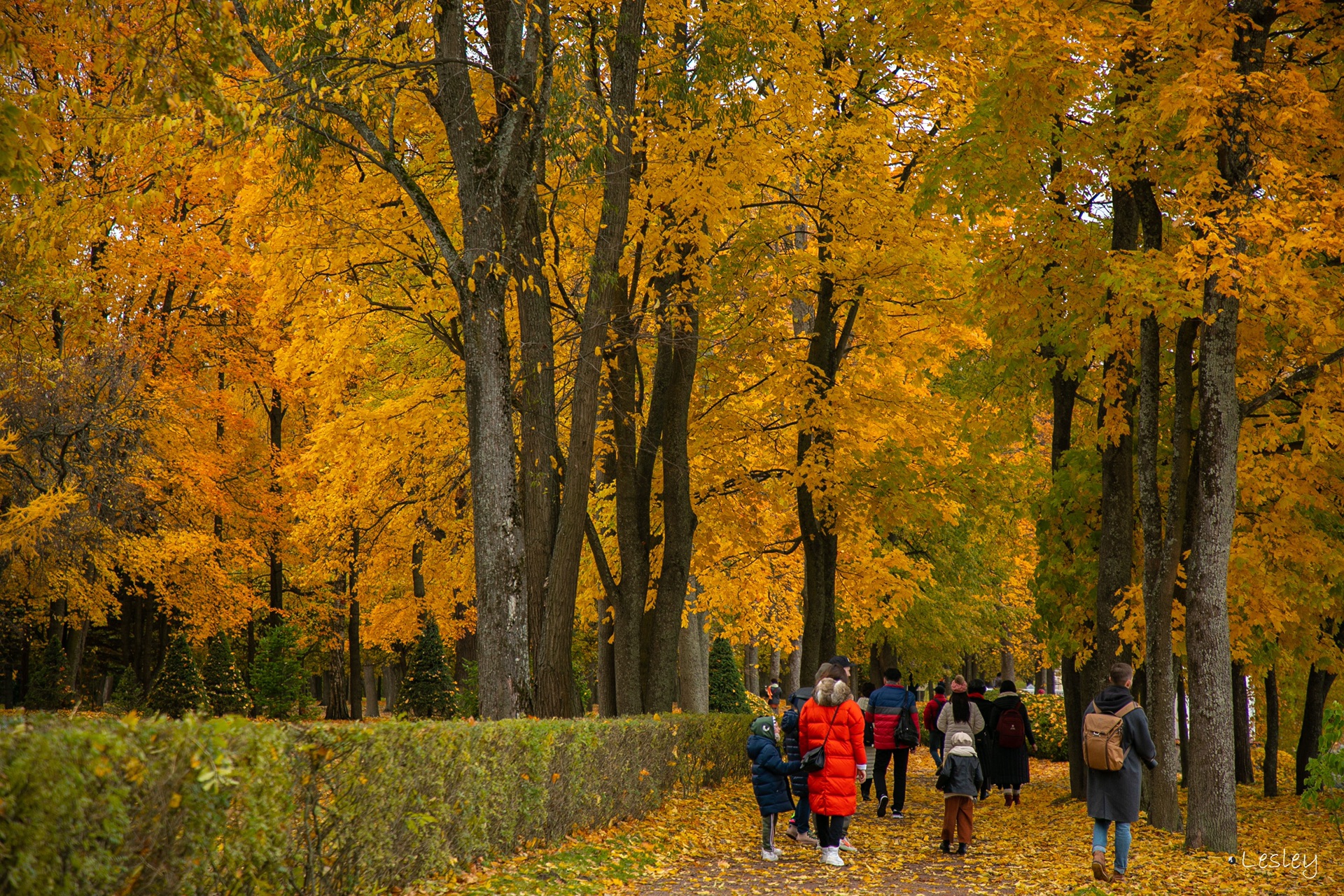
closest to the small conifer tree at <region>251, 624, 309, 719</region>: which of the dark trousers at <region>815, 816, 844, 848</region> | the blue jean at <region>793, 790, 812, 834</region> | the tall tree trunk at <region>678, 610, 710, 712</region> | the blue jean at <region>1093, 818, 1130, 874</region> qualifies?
the tall tree trunk at <region>678, 610, 710, 712</region>

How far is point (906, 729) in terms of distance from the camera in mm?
14398

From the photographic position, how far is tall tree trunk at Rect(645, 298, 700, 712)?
15.3 m

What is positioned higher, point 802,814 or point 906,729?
point 906,729

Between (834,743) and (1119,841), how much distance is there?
8.09 ft

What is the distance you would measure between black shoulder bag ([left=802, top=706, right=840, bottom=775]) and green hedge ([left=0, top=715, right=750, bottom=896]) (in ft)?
6.85

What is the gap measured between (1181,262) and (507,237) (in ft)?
20.8

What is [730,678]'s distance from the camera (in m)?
29.8

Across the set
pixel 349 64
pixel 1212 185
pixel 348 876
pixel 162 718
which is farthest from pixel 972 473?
pixel 162 718

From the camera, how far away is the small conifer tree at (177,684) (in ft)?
85.0

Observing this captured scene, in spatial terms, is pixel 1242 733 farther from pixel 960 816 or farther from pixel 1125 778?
pixel 1125 778

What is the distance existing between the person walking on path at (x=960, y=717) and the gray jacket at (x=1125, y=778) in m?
1.88

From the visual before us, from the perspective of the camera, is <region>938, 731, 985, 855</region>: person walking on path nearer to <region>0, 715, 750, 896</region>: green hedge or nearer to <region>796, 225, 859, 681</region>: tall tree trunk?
<region>0, 715, 750, 896</region>: green hedge

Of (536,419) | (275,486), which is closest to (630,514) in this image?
(536,419)

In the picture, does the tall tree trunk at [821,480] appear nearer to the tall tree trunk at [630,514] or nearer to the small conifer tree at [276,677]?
the tall tree trunk at [630,514]
